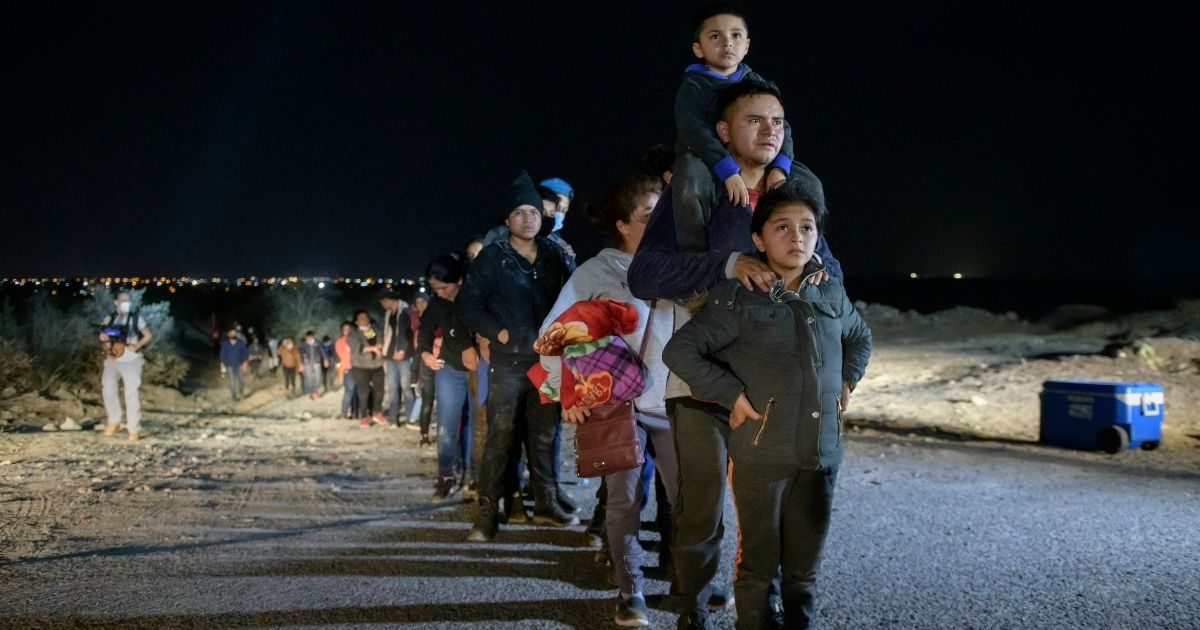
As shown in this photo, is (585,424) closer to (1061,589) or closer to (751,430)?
(751,430)

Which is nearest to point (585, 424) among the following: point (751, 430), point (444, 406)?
point (751, 430)

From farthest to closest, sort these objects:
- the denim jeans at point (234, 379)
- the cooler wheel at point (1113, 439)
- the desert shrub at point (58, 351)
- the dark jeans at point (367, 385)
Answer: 1. the denim jeans at point (234, 379)
2. the desert shrub at point (58, 351)
3. the dark jeans at point (367, 385)
4. the cooler wheel at point (1113, 439)

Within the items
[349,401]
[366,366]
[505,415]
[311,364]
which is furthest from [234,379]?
[505,415]

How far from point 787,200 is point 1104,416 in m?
7.02

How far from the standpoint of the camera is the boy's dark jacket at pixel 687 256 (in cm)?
336

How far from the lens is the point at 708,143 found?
3488mm

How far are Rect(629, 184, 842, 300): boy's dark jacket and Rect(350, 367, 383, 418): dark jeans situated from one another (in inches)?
400

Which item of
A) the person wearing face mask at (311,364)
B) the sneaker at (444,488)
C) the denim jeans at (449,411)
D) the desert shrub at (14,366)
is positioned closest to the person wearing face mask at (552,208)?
the denim jeans at (449,411)

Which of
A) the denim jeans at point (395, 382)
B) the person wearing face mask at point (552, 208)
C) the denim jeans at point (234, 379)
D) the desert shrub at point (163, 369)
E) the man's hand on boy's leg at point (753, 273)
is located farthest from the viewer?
the denim jeans at point (234, 379)

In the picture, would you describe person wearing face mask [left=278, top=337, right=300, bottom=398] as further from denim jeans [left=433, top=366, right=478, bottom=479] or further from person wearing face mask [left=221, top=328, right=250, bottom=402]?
denim jeans [left=433, top=366, right=478, bottom=479]

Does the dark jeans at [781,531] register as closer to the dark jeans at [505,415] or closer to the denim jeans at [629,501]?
the denim jeans at [629,501]

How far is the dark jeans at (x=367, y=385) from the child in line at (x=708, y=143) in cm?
1020

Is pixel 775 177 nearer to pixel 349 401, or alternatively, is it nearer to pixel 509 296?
pixel 509 296

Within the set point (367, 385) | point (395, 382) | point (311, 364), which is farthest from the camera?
point (311, 364)
